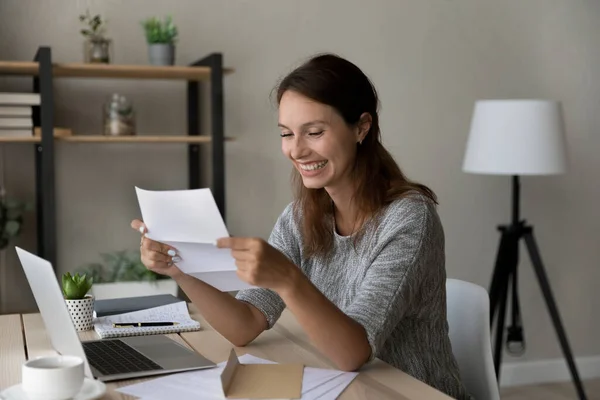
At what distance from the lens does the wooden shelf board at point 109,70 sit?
2.83m

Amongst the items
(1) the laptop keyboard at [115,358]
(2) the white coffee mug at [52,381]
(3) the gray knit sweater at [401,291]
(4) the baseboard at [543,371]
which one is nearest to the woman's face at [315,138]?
A: (3) the gray knit sweater at [401,291]

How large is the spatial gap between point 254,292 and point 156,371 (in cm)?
42

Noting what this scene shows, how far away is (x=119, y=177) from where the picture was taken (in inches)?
129

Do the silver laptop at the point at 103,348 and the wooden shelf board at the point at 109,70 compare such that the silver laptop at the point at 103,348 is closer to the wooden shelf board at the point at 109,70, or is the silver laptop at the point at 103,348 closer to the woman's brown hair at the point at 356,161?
the woman's brown hair at the point at 356,161

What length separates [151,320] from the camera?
1.84 meters

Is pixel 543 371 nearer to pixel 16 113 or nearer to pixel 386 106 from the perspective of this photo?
pixel 386 106

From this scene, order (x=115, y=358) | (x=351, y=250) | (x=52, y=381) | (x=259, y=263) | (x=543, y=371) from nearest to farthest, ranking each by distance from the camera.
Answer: (x=52, y=381), (x=259, y=263), (x=115, y=358), (x=351, y=250), (x=543, y=371)

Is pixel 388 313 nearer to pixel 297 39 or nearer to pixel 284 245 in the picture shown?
pixel 284 245

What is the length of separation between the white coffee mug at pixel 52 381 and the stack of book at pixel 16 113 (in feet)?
5.79

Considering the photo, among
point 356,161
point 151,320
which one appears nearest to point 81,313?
point 151,320

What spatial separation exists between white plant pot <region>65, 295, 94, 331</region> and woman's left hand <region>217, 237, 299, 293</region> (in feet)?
1.89

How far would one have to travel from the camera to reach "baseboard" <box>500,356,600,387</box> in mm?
3934

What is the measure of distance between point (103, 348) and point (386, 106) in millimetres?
2318

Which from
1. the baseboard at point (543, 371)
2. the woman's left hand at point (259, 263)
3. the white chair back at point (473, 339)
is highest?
the woman's left hand at point (259, 263)
